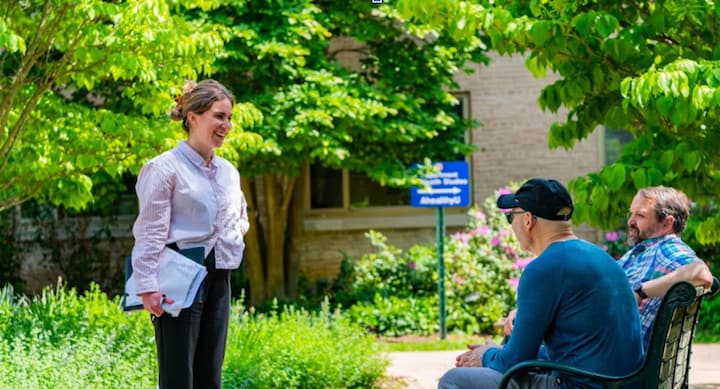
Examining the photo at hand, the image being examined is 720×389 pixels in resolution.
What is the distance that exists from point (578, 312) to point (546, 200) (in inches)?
16.9

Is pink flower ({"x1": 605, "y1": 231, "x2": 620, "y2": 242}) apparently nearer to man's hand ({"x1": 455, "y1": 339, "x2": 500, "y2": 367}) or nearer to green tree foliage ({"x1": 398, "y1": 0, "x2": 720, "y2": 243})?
green tree foliage ({"x1": 398, "y1": 0, "x2": 720, "y2": 243})

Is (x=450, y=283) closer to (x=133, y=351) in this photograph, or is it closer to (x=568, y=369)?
(x=133, y=351)

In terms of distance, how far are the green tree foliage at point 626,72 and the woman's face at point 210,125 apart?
178 cm

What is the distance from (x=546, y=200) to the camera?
12.4ft

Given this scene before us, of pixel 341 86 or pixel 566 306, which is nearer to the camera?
pixel 566 306

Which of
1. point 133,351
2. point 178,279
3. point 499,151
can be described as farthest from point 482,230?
point 178,279

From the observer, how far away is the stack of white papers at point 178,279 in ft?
14.8

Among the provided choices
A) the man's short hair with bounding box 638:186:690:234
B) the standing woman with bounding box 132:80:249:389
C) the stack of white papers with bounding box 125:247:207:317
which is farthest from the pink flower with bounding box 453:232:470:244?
the stack of white papers with bounding box 125:247:207:317

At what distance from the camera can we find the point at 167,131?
8383mm

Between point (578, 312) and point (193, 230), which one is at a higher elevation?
point (193, 230)

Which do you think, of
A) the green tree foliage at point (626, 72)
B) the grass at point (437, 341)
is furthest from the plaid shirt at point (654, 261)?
the grass at point (437, 341)

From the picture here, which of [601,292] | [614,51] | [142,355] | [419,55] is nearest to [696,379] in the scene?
[614,51]

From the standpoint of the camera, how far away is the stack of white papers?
178 inches

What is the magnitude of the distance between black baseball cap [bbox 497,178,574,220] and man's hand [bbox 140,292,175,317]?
1.68m
